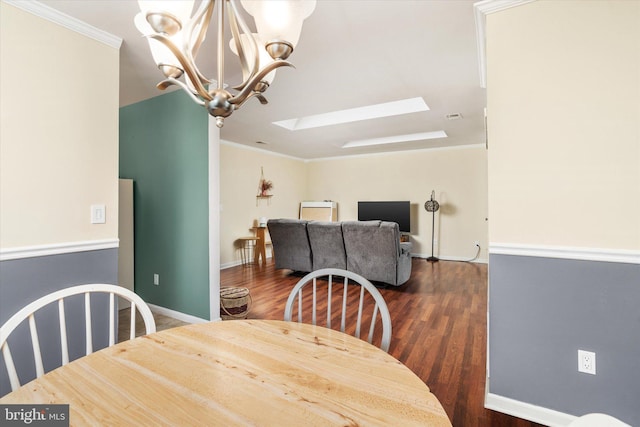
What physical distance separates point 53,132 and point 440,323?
3383mm

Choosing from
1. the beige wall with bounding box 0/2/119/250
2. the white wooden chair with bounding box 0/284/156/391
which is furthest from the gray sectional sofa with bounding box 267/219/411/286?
the white wooden chair with bounding box 0/284/156/391

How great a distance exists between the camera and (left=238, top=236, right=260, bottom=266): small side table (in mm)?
5867

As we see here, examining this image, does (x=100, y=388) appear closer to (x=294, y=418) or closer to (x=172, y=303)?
(x=294, y=418)

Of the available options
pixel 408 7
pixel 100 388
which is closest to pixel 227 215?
pixel 408 7

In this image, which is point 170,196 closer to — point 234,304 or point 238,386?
point 234,304

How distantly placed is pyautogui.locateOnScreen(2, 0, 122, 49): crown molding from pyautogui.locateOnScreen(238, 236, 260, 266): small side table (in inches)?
158

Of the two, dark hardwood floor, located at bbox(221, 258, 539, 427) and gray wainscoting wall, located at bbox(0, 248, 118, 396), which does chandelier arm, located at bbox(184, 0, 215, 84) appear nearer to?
gray wainscoting wall, located at bbox(0, 248, 118, 396)

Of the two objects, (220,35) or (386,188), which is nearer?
(220,35)

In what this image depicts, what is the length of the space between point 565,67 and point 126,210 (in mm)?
3860

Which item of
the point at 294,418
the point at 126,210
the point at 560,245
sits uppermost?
the point at 126,210

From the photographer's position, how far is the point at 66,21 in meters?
1.88

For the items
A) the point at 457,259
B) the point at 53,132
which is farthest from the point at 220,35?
the point at 457,259

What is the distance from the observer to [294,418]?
0.68 metres

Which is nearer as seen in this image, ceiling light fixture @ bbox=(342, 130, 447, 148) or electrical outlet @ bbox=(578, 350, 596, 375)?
electrical outlet @ bbox=(578, 350, 596, 375)
